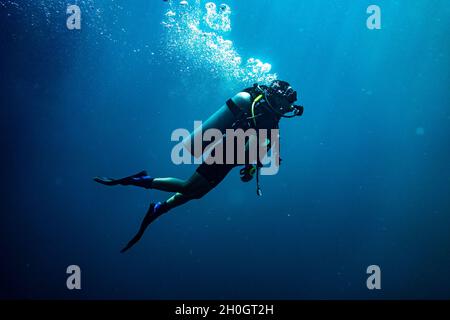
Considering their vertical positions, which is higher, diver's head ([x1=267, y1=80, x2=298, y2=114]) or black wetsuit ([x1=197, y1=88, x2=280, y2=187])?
diver's head ([x1=267, y1=80, x2=298, y2=114])

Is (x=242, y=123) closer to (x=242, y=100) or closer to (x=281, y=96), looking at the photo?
(x=242, y=100)

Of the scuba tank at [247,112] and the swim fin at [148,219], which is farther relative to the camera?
the swim fin at [148,219]

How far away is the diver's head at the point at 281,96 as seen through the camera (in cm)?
421

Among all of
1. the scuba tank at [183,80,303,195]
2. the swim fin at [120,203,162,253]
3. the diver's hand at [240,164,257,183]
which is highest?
the scuba tank at [183,80,303,195]

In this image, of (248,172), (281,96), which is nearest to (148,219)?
(248,172)

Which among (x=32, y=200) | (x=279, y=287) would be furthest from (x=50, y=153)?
(x=279, y=287)

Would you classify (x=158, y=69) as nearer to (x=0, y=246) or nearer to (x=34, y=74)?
(x=34, y=74)

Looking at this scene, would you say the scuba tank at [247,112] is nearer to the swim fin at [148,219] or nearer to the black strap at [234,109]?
the black strap at [234,109]

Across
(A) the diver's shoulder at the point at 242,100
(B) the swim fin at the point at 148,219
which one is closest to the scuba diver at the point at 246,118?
(A) the diver's shoulder at the point at 242,100

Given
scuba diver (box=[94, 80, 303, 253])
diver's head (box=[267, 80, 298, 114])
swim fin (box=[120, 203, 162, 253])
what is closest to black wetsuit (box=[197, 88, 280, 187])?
scuba diver (box=[94, 80, 303, 253])

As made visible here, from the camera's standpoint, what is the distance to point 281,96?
4.23 meters

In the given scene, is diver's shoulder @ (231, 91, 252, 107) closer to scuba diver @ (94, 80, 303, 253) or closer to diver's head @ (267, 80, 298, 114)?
scuba diver @ (94, 80, 303, 253)

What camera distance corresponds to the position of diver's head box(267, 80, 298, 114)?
13.8ft

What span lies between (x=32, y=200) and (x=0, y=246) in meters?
7.32
